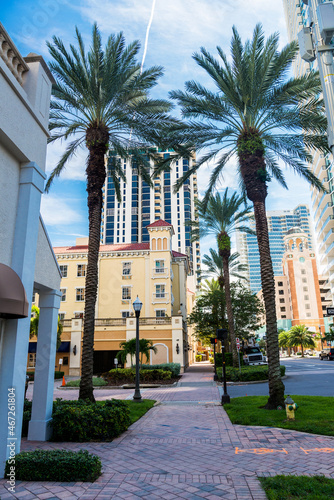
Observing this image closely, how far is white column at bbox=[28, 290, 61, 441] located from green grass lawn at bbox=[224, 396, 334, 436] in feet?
17.7

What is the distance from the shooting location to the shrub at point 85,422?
8.57m

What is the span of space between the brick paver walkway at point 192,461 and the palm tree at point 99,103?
4908 mm

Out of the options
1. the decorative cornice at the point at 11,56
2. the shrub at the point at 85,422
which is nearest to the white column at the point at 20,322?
the decorative cornice at the point at 11,56

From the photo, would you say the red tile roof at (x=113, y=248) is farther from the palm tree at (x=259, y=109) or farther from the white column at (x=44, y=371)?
the white column at (x=44, y=371)

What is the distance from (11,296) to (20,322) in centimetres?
104

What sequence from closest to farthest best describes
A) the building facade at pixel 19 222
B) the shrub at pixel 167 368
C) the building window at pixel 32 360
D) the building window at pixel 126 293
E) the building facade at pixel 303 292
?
the building facade at pixel 19 222 < the shrub at pixel 167 368 < the building window at pixel 32 360 < the building window at pixel 126 293 < the building facade at pixel 303 292

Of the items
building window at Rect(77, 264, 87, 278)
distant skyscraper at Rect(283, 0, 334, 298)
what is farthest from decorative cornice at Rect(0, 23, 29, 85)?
distant skyscraper at Rect(283, 0, 334, 298)

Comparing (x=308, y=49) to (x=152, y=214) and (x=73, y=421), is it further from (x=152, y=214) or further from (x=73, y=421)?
(x=152, y=214)

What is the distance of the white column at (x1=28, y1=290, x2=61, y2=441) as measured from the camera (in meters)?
8.43

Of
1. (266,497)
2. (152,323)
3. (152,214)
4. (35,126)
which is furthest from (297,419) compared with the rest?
(152,214)

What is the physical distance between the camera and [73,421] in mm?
8586

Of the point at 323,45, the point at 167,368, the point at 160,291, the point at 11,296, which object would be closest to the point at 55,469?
the point at 11,296

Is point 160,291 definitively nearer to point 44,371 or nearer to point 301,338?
point 44,371

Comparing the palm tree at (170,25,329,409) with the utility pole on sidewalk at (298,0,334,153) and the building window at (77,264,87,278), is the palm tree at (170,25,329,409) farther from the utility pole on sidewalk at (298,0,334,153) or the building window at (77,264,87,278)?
the building window at (77,264,87,278)
